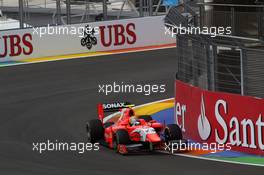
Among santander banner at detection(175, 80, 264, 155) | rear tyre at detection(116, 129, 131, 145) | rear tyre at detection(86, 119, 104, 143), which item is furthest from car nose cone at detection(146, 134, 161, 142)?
rear tyre at detection(86, 119, 104, 143)

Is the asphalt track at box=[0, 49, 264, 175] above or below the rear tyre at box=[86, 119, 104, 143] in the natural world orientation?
below

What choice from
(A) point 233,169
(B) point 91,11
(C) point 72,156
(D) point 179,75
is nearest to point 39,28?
(B) point 91,11

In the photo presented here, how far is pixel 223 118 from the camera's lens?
18047 mm

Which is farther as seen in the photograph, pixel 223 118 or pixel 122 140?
pixel 223 118

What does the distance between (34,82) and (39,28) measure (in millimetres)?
5068

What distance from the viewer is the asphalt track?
657 inches

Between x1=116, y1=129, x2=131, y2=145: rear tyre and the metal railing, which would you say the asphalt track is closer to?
x1=116, y1=129, x2=131, y2=145: rear tyre

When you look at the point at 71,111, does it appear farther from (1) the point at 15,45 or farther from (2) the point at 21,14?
(2) the point at 21,14

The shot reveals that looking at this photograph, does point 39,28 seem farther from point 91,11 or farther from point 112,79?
point 112,79

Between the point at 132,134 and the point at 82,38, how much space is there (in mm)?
16238

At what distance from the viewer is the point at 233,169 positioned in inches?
637

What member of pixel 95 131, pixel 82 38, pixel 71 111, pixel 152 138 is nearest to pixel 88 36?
pixel 82 38

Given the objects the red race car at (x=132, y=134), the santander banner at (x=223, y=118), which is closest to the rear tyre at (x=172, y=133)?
the red race car at (x=132, y=134)

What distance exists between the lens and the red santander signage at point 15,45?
32.5 m
